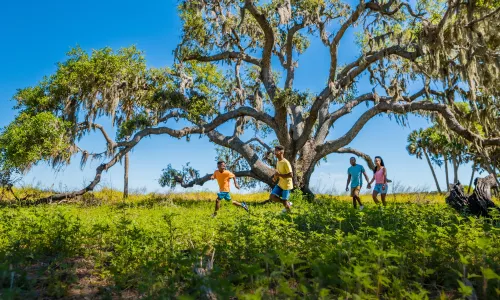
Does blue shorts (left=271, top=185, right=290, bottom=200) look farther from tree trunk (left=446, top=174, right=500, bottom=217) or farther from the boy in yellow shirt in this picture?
tree trunk (left=446, top=174, right=500, bottom=217)

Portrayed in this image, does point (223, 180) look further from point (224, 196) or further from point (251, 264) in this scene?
point (251, 264)

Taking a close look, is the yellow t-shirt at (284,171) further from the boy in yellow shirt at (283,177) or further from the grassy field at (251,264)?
the grassy field at (251,264)

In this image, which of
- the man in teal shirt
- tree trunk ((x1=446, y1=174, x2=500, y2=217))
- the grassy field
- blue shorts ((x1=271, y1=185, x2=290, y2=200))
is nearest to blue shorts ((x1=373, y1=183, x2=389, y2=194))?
the man in teal shirt

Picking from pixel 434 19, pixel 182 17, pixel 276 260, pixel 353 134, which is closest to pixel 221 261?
pixel 276 260

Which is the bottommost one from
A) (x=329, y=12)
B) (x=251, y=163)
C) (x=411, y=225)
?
(x=411, y=225)

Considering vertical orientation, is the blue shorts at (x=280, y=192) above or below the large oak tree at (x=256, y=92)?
Result: below

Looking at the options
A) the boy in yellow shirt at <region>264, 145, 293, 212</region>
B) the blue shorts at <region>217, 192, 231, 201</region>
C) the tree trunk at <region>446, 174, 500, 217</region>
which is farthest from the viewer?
the blue shorts at <region>217, 192, 231, 201</region>

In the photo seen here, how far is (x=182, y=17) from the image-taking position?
21.8 metres

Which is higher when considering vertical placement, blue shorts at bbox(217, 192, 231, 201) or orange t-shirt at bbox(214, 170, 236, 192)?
orange t-shirt at bbox(214, 170, 236, 192)

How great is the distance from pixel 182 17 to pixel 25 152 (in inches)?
410

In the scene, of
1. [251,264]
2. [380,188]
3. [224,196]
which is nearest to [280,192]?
[224,196]

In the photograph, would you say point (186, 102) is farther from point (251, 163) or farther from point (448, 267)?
point (448, 267)

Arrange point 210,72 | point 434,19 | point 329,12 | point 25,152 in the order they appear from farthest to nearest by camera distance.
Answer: point 210,72
point 434,19
point 329,12
point 25,152

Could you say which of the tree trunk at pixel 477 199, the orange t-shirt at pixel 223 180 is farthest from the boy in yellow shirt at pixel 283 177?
the tree trunk at pixel 477 199
